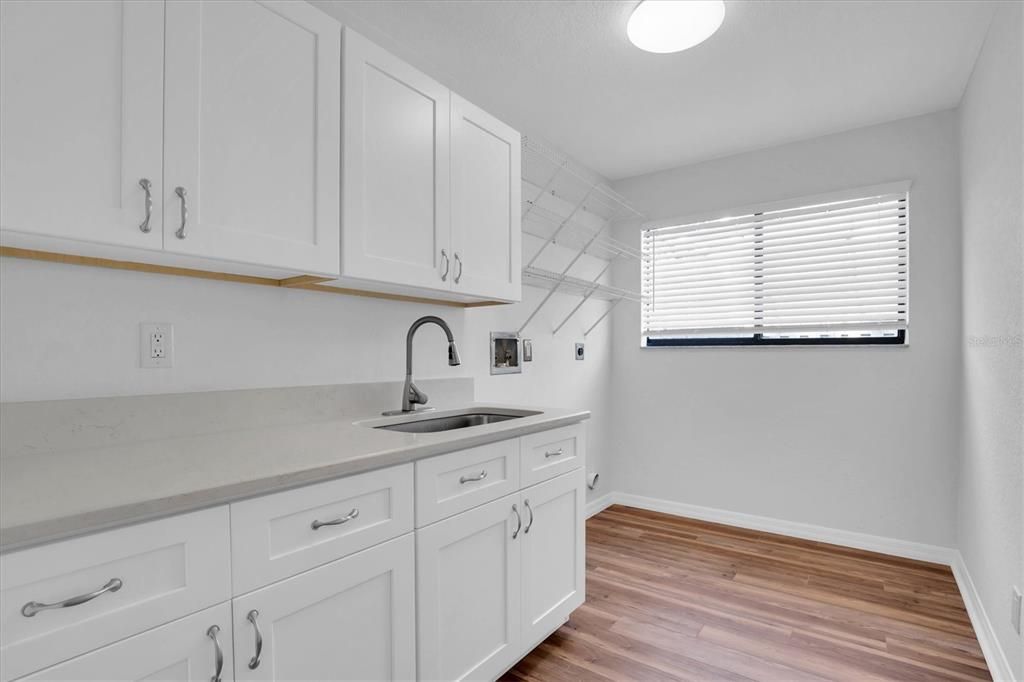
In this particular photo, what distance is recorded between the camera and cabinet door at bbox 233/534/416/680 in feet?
3.34

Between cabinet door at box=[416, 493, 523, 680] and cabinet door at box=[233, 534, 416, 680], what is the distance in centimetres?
6

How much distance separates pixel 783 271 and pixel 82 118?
3.26m

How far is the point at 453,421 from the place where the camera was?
219 centimetres

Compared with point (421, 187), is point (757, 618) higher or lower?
lower

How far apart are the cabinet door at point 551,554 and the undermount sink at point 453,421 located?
0.33 meters

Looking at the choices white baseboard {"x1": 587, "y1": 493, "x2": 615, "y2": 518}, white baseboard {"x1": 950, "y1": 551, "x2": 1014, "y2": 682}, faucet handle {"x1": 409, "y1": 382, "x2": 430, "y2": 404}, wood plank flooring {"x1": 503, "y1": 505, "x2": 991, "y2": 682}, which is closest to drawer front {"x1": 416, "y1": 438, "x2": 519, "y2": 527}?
faucet handle {"x1": 409, "y1": 382, "x2": 430, "y2": 404}

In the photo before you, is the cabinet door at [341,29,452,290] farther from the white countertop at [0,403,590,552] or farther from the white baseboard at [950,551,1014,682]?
the white baseboard at [950,551,1014,682]

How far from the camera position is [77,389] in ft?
4.22

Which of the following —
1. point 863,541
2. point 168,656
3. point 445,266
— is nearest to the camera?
point 168,656

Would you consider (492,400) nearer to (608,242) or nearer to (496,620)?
(496,620)

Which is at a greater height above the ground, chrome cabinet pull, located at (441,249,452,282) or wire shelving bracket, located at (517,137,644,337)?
wire shelving bracket, located at (517,137,644,337)

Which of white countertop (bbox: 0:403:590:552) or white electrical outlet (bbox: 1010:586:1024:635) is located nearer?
white countertop (bbox: 0:403:590:552)

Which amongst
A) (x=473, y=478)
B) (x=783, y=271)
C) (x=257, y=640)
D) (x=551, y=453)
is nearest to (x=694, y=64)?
(x=783, y=271)

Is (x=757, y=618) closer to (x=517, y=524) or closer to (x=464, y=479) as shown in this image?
(x=517, y=524)
